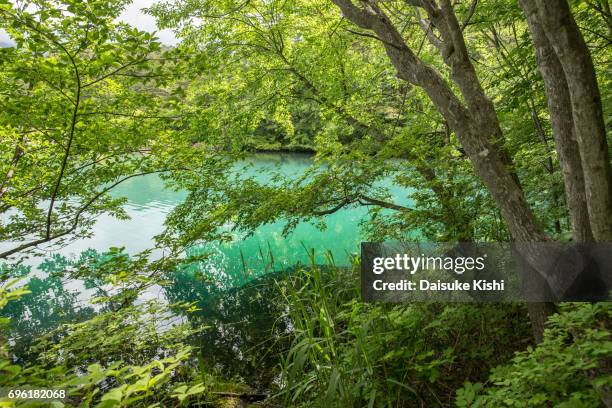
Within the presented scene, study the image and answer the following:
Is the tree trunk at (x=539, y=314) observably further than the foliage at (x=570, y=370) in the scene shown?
Yes

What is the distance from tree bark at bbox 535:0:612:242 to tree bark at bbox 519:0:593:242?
20cm

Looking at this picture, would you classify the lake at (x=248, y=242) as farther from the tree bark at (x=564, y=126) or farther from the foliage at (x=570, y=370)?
the foliage at (x=570, y=370)

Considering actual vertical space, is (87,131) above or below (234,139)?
below

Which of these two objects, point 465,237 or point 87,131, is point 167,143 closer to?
point 87,131

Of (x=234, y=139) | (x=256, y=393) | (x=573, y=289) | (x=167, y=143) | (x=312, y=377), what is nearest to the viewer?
(x=573, y=289)

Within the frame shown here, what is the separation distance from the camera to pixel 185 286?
337 inches

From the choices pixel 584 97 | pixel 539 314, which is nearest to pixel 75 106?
pixel 584 97

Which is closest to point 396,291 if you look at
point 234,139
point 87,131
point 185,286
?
point 87,131

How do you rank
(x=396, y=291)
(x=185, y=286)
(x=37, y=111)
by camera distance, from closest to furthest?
(x=37, y=111) → (x=396, y=291) → (x=185, y=286)

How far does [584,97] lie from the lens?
1.61m

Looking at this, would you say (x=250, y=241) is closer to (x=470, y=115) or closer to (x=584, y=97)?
(x=470, y=115)

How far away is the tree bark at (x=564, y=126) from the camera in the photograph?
1.88 m

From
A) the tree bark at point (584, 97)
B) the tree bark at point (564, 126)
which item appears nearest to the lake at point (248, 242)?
the tree bark at point (564, 126)

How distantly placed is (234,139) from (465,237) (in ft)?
12.4
